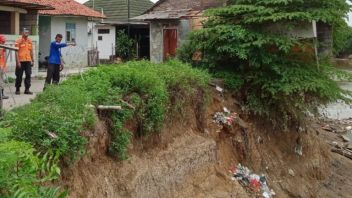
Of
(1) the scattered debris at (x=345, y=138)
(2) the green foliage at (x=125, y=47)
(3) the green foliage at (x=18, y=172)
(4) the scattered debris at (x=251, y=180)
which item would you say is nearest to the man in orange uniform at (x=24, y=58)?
(4) the scattered debris at (x=251, y=180)

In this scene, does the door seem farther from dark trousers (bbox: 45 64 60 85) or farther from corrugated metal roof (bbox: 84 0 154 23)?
dark trousers (bbox: 45 64 60 85)

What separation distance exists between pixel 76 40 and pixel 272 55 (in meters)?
17.8

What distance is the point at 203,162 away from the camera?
9656mm

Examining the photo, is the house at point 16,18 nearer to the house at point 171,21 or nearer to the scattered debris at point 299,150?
the house at point 171,21

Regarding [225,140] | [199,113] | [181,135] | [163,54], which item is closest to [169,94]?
[181,135]

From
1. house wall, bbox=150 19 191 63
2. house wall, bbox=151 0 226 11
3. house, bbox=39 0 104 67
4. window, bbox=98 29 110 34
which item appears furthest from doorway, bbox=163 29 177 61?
window, bbox=98 29 110 34

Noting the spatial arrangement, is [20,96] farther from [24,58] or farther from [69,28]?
[69,28]

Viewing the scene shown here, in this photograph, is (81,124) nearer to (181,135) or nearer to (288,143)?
(181,135)

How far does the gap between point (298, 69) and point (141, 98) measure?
15.4ft

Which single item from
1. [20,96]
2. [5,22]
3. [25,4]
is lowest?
[20,96]

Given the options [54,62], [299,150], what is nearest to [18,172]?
[54,62]

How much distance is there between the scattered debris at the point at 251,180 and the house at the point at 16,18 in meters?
10.4

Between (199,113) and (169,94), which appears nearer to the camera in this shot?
(169,94)

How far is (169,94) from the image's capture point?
897 centimetres
